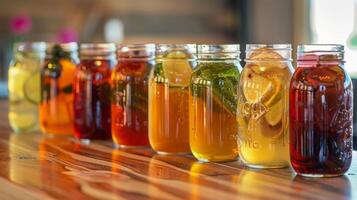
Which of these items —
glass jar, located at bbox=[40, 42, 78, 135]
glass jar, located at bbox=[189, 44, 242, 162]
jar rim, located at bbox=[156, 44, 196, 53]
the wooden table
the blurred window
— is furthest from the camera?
the blurred window

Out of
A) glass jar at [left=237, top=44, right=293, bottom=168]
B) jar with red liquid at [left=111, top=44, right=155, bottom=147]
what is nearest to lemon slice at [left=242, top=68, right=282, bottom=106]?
glass jar at [left=237, top=44, right=293, bottom=168]

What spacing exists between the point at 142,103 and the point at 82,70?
7.8 inches

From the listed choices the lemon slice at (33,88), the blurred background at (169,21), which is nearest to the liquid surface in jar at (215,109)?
the lemon slice at (33,88)

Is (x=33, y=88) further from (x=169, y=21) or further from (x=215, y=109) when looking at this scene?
(x=169, y=21)

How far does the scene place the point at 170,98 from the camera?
1.16m

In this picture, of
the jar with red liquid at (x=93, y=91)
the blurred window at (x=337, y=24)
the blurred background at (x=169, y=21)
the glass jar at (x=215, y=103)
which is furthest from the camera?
the blurred background at (x=169, y=21)

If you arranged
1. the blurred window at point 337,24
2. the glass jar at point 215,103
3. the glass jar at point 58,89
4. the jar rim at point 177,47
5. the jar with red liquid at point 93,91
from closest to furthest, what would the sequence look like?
the glass jar at point 215,103 → the jar rim at point 177,47 → the jar with red liquid at point 93,91 → the glass jar at point 58,89 → the blurred window at point 337,24

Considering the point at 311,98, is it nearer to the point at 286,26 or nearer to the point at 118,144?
the point at 118,144

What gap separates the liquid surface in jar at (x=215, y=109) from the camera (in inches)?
41.7

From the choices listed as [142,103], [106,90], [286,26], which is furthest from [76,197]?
[286,26]

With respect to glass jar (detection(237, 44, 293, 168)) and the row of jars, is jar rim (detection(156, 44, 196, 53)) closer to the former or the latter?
the row of jars

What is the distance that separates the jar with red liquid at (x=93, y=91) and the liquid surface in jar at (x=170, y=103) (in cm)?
21

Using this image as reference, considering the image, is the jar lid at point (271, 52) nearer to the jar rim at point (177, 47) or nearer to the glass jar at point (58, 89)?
the jar rim at point (177, 47)

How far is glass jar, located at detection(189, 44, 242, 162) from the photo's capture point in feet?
3.47
